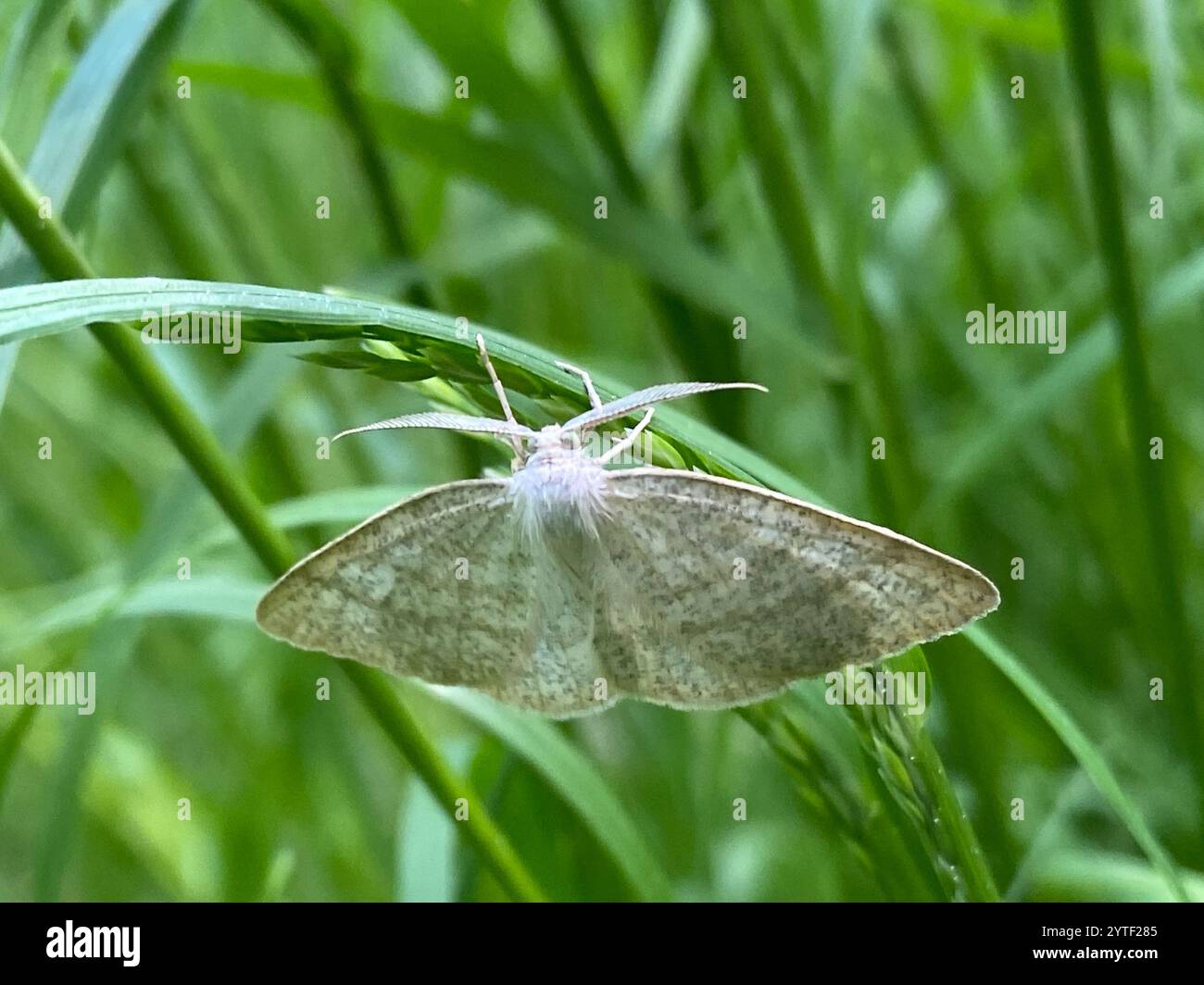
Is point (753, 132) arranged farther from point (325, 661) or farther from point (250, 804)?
point (250, 804)

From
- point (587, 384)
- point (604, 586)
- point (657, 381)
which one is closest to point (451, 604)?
point (604, 586)

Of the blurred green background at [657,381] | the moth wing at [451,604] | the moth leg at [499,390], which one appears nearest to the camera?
the moth leg at [499,390]

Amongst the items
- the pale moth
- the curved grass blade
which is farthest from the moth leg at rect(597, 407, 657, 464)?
the curved grass blade

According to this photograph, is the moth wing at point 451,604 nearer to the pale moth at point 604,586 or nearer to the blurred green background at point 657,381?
the pale moth at point 604,586

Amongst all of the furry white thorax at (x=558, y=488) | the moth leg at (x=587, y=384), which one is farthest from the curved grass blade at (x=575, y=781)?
the moth leg at (x=587, y=384)
